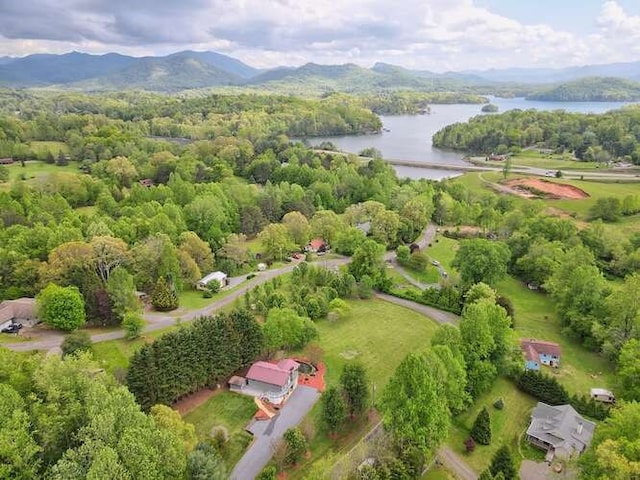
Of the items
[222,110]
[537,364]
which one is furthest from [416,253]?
[222,110]

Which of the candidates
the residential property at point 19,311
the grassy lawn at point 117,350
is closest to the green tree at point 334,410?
the grassy lawn at point 117,350

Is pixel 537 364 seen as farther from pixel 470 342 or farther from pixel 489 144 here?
pixel 489 144

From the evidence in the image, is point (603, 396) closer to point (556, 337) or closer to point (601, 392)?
point (601, 392)

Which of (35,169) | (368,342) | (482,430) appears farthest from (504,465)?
(35,169)

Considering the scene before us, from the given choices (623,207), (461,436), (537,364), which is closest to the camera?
(461,436)

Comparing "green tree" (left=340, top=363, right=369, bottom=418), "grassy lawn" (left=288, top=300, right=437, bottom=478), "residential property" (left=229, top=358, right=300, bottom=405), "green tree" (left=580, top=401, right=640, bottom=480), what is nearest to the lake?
"grassy lawn" (left=288, top=300, right=437, bottom=478)

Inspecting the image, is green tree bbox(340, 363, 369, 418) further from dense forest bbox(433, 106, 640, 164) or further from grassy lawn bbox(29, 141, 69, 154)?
dense forest bbox(433, 106, 640, 164)
